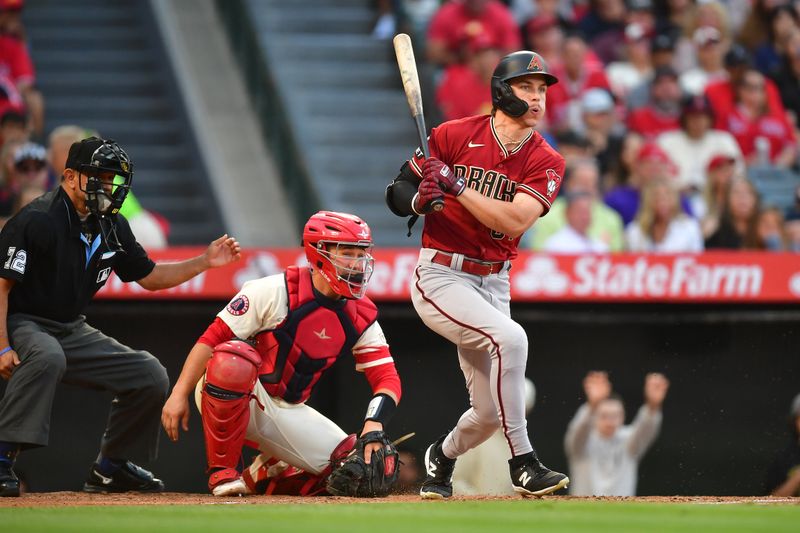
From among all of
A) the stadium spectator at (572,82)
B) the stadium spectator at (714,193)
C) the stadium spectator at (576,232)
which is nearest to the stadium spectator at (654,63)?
the stadium spectator at (572,82)

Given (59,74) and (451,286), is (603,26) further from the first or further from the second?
(451,286)

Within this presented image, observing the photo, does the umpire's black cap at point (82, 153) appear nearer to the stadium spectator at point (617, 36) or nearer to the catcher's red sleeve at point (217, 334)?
the catcher's red sleeve at point (217, 334)

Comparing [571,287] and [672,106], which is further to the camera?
[672,106]

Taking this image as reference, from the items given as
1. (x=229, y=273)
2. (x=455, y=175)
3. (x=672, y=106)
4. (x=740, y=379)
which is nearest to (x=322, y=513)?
(x=455, y=175)

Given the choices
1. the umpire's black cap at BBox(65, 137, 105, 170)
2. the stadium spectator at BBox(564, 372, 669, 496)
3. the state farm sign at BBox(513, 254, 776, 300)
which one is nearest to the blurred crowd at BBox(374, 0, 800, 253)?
the state farm sign at BBox(513, 254, 776, 300)

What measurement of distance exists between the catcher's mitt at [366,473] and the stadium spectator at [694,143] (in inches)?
216

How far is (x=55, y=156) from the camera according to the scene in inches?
340

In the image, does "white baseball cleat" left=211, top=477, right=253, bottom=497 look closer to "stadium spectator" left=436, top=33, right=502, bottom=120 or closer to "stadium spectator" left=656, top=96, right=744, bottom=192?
"stadium spectator" left=436, top=33, right=502, bottom=120

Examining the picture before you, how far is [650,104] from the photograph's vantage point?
38.3ft

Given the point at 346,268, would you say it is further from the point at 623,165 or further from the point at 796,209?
the point at 796,209

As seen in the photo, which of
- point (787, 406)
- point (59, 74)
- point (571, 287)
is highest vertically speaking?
point (59, 74)

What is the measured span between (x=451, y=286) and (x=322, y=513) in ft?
4.11

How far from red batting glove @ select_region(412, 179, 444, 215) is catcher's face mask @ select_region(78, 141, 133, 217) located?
143 cm

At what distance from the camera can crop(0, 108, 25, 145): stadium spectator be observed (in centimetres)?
1009
